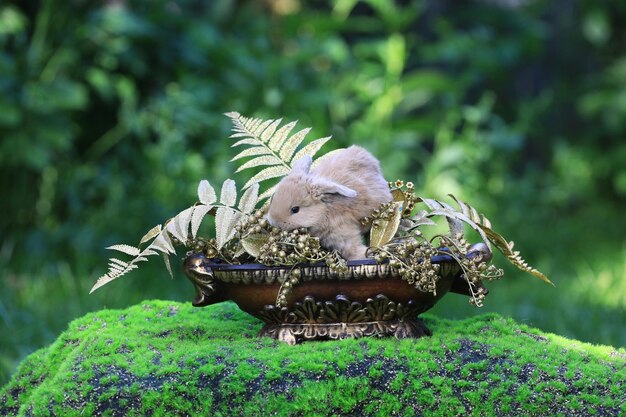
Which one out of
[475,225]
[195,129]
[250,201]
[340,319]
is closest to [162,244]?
[250,201]

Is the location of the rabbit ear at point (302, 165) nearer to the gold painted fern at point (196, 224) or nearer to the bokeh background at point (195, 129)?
the gold painted fern at point (196, 224)

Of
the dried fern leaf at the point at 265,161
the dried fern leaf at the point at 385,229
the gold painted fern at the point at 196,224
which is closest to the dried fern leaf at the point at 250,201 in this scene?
the gold painted fern at the point at 196,224

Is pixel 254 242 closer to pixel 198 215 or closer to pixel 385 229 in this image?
pixel 198 215

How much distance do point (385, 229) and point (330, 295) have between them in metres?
0.24

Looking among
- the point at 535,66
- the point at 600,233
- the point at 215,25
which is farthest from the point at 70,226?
the point at 535,66

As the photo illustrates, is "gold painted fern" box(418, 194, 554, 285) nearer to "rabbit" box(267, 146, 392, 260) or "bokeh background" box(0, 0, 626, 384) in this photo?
"rabbit" box(267, 146, 392, 260)

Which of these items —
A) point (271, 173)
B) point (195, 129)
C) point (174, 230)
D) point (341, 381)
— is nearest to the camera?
point (341, 381)

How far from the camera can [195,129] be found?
5.20 m

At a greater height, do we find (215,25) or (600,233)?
(215,25)

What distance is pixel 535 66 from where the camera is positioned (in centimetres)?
847

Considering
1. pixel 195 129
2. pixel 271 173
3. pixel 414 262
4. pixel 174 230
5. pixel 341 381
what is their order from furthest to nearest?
pixel 195 129
pixel 271 173
pixel 174 230
pixel 414 262
pixel 341 381

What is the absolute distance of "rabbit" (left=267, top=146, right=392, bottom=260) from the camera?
219 cm

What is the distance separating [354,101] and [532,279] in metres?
1.82

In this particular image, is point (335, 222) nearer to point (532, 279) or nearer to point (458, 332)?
point (458, 332)
